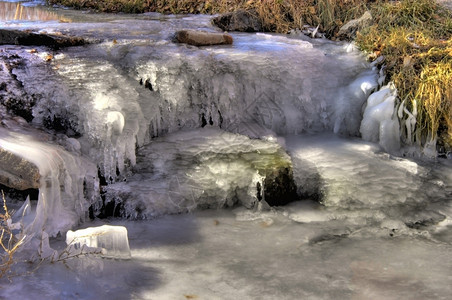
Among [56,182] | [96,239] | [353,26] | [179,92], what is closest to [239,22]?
[353,26]

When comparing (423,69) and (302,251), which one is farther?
(423,69)

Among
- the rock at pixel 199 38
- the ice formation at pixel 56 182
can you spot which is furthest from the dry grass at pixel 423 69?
the ice formation at pixel 56 182

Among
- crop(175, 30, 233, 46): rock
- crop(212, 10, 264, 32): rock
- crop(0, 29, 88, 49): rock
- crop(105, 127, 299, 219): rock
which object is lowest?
crop(105, 127, 299, 219): rock

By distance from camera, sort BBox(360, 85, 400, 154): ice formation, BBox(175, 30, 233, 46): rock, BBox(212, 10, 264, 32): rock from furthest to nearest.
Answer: BBox(212, 10, 264, 32): rock → BBox(175, 30, 233, 46): rock → BBox(360, 85, 400, 154): ice formation

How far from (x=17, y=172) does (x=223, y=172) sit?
4.95 ft

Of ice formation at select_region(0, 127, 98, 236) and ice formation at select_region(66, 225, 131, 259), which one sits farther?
ice formation at select_region(0, 127, 98, 236)

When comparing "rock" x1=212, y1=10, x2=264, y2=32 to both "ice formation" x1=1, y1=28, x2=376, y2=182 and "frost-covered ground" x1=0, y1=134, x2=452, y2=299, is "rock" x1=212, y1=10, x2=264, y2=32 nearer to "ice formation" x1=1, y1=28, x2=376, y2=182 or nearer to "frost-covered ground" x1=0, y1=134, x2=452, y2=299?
"ice formation" x1=1, y1=28, x2=376, y2=182

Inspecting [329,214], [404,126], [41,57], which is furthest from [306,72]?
[41,57]

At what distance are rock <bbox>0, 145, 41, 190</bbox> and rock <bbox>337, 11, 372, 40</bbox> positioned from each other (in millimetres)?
4767

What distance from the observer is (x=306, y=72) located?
5051 millimetres

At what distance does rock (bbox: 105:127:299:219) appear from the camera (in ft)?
11.4

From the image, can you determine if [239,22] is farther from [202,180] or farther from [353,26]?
[202,180]

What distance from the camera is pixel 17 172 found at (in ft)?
9.84

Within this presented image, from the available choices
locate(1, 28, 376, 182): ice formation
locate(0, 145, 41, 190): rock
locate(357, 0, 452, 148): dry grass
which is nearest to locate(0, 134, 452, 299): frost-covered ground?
locate(0, 145, 41, 190): rock
